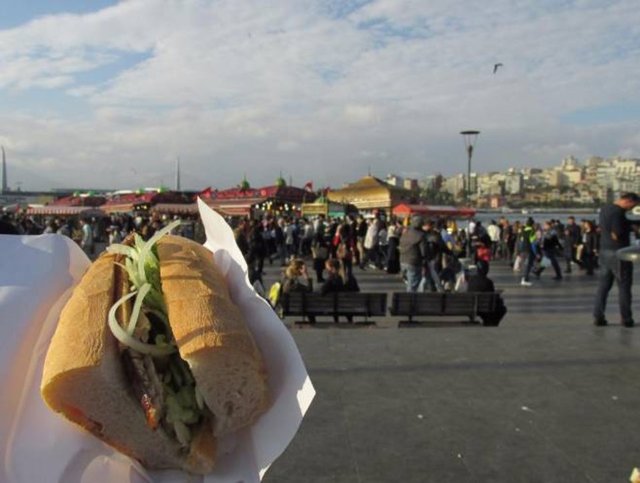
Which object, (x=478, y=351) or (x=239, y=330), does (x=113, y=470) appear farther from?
(x=478, y=351)

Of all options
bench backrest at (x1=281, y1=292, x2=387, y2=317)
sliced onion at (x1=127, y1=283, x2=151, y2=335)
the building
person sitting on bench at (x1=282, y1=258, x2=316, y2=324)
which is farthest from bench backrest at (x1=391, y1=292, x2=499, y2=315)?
the building

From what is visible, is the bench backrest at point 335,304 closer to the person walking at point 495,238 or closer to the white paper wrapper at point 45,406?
the white paper wrapper at point 45,406

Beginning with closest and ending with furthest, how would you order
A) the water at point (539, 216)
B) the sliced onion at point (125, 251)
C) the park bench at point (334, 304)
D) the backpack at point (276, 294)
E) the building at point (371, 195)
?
the sliced onion at point (125, 251) < the park bench at point (334, 304) < the backpack at point (276, 294) < the water at point (539, 216) < the building at point (371, 195)

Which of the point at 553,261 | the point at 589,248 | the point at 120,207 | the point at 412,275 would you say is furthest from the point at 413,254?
the point at 120,207

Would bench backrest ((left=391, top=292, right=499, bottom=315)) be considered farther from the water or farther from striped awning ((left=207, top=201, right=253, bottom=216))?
striped awning ((left=207, top=201, right=253, bottom=216))

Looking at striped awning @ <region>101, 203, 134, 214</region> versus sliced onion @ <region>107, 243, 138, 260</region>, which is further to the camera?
striped awning @ <region>101, 203, 134, 214</region>

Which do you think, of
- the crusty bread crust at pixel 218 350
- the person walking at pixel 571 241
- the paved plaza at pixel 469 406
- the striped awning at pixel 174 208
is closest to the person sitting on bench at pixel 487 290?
the paved plaza at pixel 469 406
